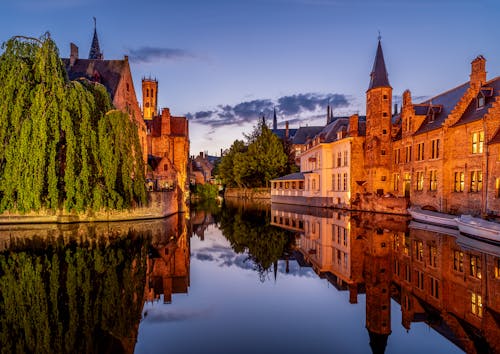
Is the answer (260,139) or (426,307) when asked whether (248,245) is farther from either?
(260,139)

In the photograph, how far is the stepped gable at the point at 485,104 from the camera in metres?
21.9

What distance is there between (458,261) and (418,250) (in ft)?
6.49

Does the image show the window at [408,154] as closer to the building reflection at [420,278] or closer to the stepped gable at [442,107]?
the stepped gable at [442,107]

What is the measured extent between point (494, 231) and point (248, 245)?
33.9ft

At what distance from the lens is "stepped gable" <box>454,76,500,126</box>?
861 inches

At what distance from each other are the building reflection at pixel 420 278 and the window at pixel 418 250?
0.11 ft

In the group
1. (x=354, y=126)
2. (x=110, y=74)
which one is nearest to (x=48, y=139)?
(x=110, y=74)

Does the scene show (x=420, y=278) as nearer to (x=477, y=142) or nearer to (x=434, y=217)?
(x=434, y=217)

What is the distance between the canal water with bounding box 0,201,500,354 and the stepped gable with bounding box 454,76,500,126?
35.0 ft

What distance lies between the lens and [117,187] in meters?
19.3

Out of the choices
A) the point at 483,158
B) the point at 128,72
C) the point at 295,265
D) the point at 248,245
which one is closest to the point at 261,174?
the point at 128,72

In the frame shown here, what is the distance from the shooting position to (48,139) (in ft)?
53.9

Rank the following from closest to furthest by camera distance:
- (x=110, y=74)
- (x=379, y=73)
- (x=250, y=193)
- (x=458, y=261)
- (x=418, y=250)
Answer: (x=458, y=261)
(x=418, y=250)
(x=110, y=74)
(x=379, y=73)
(x=250, y=193)

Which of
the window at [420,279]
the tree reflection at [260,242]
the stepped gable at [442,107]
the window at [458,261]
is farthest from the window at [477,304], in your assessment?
the stepped gable at [442,107]
